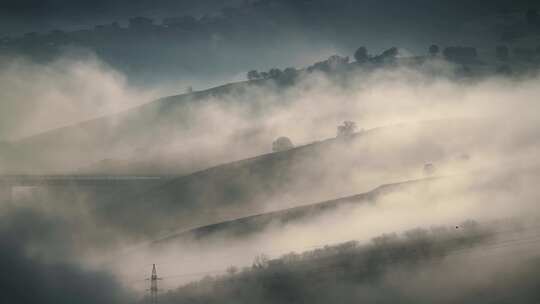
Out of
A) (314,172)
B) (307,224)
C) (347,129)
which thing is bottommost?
(307,224)

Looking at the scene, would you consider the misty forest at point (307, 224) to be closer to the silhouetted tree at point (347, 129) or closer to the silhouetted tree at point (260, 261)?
the silhouetted tree at point (260, 261)

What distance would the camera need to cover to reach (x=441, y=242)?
109 meters

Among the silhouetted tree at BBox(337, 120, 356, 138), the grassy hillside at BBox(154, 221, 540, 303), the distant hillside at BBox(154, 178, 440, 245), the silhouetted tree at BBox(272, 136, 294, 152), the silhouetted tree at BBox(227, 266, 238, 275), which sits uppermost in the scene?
the silhouetted tree at BBox(337, 120, 356, 138)

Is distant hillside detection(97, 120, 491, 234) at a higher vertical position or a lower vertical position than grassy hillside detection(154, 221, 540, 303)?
higher

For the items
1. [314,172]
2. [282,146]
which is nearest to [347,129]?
[282,146]

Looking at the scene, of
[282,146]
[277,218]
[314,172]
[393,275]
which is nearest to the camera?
[393,275]

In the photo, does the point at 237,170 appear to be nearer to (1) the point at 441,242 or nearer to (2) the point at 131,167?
(2) the point at 131,167

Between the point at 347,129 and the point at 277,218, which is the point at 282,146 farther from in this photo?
the point at 277,218

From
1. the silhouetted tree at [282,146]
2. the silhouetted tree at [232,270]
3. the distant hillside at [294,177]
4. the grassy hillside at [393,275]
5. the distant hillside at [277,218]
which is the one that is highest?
the silhouetted tree at [282,146]

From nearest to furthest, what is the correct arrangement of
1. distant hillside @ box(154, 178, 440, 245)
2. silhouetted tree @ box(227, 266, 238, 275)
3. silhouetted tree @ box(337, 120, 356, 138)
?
silhouetted tree @ box(227, 266, 238, 275) < distant hillside @ box(154, 178, 440, 245) < silhouetted tree @ box(337, 120, 356, 138)

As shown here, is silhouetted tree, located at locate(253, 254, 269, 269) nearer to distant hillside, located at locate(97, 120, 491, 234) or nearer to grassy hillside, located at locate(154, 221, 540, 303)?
grassy hillside, located at locate(154, 221, 540, 303)

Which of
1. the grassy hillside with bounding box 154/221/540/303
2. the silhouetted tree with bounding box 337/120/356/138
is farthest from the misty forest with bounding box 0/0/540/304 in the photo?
the silhouetted tree with bounding box 337/120/356/138

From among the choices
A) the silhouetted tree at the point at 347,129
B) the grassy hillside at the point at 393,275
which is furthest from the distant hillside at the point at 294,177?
the grassy hillside at the point at 393,275

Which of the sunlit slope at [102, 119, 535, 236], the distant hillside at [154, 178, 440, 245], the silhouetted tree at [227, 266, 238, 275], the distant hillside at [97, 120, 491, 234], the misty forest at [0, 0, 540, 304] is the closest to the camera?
the misty forest at [0, 0, 540, 304]
